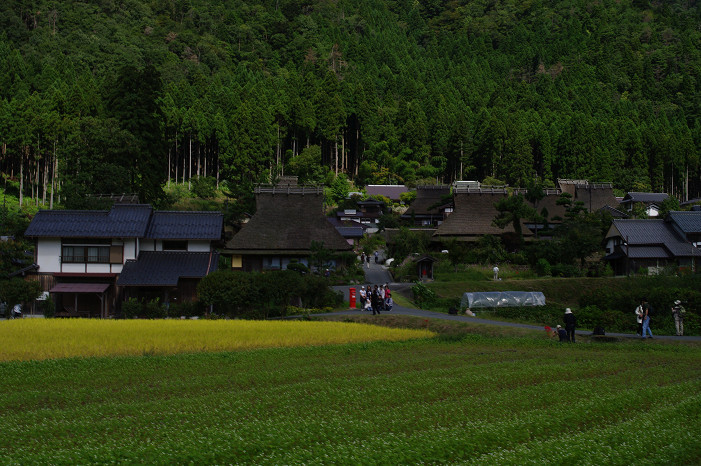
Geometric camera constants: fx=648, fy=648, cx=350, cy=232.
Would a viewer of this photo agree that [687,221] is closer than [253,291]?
No

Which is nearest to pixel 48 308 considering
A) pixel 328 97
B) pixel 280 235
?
pixel 280 235

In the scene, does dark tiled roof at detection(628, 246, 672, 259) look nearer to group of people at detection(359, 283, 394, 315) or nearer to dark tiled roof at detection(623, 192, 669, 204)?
group of people at detection(359, 283, 394, 315)

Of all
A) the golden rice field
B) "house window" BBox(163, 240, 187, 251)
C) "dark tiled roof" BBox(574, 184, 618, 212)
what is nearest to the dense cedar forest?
"dark tiled roof" BBox(574, 184, 618, 212)

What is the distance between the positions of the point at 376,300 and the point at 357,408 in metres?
16.1

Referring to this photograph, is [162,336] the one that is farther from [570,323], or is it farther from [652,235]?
[652,235]

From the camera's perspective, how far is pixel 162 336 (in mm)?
20672

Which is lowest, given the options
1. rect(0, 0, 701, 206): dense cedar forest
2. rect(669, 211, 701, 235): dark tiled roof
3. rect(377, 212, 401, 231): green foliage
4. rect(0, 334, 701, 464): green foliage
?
rect(0, 334, 701, 464): green foliage

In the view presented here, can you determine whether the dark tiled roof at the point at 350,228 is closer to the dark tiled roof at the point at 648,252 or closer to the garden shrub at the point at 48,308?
the dark tiled roof at the point at 648,252

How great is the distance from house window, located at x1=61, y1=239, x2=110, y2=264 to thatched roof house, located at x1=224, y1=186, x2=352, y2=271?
737 cm

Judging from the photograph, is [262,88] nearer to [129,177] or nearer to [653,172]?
[129,177]

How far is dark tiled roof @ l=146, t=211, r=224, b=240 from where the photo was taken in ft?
116

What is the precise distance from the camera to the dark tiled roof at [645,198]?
6619 centimetres

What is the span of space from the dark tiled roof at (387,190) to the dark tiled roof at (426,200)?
16.6 ft

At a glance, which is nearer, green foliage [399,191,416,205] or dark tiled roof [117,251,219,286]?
dark tiled roof [117,251,219,286]
